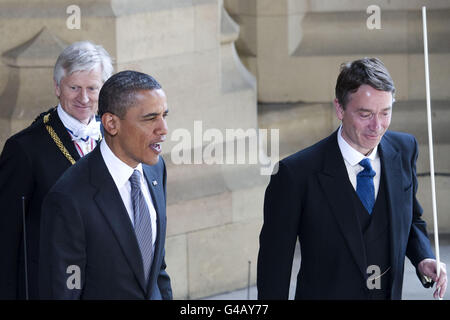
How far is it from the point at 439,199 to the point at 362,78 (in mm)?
4979

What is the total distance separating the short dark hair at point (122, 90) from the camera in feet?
14.4

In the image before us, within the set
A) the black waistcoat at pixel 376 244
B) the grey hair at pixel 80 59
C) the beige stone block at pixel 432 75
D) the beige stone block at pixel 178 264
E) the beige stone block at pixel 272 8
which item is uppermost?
the beige stone block at pixel 272 8

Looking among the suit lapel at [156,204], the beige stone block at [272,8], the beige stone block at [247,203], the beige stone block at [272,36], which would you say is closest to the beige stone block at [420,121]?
the beige stone block at [272,36]

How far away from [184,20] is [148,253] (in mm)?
3941

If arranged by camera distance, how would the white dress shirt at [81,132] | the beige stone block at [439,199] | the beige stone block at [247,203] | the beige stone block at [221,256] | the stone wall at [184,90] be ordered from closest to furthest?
1. the white dress shirt at [81,132]
2. the stone wall at [184,90]
3. the beige stone block at [221,256]
4. the beige stone block at [247,203]
5. the beige stone block at [439,199]

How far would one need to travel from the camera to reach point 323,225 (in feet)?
15.6

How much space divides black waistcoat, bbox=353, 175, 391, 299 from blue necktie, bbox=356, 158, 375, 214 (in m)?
0.02

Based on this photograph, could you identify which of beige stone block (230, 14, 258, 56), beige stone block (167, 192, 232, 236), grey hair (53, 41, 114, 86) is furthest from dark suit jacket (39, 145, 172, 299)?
beige stone block (230, 14, 258, 56)

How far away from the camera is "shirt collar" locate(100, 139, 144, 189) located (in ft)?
14.5

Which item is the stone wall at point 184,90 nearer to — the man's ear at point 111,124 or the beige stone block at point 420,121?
the beige stone block at point 420,121

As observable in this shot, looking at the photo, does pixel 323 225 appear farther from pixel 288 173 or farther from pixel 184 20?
pixel 184 20

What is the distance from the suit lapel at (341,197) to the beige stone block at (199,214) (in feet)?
10.7
